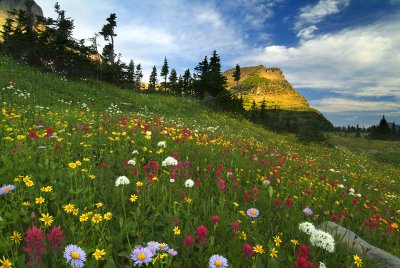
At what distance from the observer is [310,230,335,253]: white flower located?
10.3 feet

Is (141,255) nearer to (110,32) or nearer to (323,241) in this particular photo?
Result: (323,241)

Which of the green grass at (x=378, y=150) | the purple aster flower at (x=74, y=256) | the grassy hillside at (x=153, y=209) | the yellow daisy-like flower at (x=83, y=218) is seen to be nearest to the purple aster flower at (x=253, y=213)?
the grassy hillside at (x=153, y=209)

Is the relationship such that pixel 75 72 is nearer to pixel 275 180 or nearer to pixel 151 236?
pixel 275 180

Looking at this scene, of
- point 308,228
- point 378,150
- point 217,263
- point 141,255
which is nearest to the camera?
point 141,255

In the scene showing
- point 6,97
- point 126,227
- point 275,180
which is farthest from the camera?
point 6,97

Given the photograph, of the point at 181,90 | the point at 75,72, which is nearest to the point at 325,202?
the point at 75,72

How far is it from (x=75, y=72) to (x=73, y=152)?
88.5 feet

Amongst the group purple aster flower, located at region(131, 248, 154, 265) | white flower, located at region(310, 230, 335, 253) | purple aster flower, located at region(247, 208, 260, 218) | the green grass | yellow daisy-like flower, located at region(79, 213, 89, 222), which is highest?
purple aster flower, located at region(131, 248, 154, 265)

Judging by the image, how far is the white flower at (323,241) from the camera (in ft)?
10.3

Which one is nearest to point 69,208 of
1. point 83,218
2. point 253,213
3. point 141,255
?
point 83,218

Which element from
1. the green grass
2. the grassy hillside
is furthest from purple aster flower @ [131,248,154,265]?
the green grass

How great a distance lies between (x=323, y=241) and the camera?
3.19m

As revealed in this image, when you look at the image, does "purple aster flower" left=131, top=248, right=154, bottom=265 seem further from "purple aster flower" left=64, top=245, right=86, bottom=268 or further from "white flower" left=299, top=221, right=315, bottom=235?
"white flower" left=299, top=221, right=315, bottom=235

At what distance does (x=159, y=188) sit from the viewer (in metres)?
4.29
